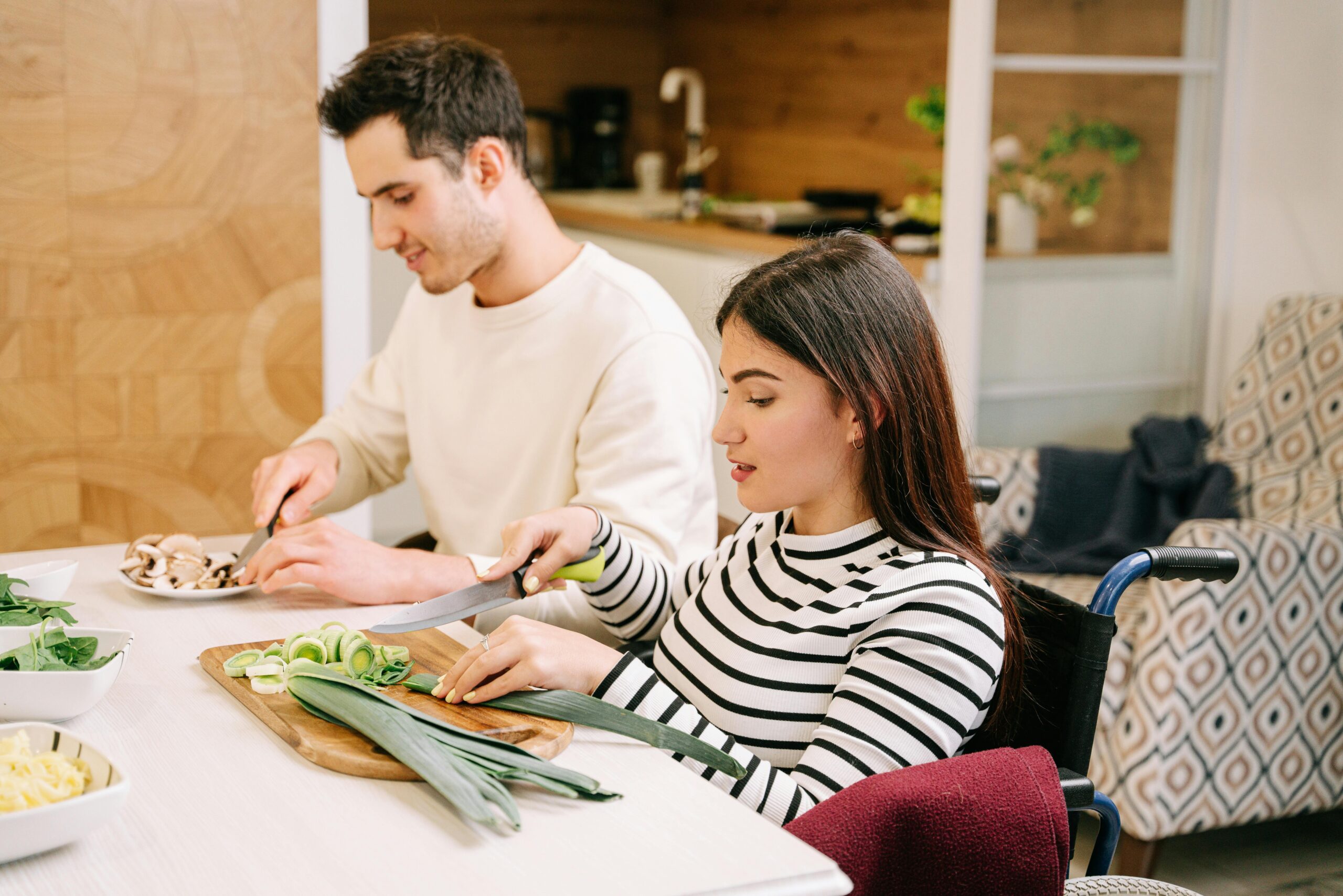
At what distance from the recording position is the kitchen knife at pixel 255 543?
1.55 metres

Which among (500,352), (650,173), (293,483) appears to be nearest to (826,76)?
(650,173)

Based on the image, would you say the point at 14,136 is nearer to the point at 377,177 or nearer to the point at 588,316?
the point at 377,177

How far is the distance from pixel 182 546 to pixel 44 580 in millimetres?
176

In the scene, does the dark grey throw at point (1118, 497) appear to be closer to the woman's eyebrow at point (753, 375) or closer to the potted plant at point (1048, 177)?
the potted plant at point (1048, 177)

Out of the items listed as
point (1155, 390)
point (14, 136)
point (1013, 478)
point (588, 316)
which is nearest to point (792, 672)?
point (588, 316)

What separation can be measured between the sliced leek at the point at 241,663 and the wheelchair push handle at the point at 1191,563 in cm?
82

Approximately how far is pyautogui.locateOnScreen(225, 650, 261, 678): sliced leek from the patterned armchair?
4.25 ft

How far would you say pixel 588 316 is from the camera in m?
1.85

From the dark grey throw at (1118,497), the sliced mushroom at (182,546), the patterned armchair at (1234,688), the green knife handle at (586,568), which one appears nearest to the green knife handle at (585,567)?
the green knife handle at (586,568)

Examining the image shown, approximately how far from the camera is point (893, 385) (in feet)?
4.13

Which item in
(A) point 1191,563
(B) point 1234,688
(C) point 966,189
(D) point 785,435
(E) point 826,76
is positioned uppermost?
(E) point 826,76

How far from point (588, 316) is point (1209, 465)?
1441 millimetres

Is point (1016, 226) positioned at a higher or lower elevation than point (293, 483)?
higher

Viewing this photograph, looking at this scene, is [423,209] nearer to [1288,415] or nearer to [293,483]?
[293,483]
